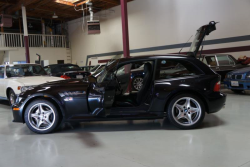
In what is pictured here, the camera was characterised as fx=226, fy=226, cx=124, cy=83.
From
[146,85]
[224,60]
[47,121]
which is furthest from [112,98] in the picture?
[224,60]

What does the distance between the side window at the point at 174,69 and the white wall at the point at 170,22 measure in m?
7.48

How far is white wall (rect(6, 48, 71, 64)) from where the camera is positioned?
55.1 feet

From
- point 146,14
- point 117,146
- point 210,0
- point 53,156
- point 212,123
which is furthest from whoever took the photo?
point 146,14

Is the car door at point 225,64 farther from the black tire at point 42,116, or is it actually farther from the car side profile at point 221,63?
the black tire at point 42,116

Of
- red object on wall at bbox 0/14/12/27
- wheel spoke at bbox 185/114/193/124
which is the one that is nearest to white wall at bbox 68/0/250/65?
red object on wall at bbox 0/14/12/27

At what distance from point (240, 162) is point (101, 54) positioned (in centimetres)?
1510

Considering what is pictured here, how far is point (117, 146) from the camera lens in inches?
119

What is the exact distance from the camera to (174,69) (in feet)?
12.4

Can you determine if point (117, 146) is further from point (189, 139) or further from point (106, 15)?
point (106, 15)

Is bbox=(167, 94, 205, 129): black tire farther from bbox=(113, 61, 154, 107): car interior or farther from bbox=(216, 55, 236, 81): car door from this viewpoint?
bbox=(216, 55, 236, 81): car door

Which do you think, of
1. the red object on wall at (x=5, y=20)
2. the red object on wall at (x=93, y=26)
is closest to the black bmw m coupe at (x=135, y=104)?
the red object on wall at (x=93, y=26)

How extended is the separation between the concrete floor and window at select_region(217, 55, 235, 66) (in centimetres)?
483

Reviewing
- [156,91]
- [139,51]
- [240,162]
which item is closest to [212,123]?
[156,91]

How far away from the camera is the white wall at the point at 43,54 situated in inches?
661
